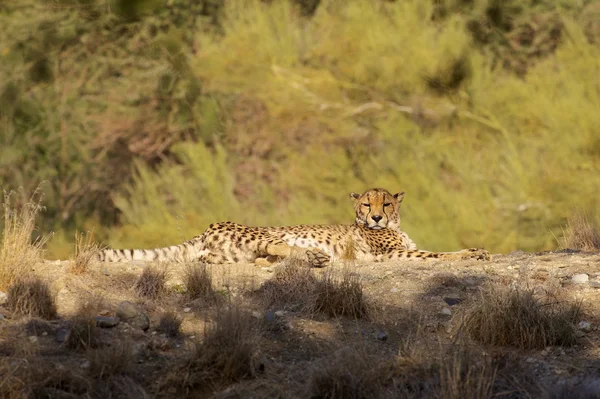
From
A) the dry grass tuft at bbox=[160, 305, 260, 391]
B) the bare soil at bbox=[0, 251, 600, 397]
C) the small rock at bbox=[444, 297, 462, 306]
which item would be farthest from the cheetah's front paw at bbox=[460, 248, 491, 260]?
the dry grass tuft at bbox=[160, 305, 260, 391]

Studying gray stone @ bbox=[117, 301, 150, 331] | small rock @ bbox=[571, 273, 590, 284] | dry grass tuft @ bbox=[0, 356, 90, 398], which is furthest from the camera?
small rock @ bbox=[571, 273, 590, 284]

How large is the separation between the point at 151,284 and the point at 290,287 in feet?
2.41

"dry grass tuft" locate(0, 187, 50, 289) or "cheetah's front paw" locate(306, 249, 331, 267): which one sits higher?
"dry grass tuft" locate(0, 187, 50, 289)

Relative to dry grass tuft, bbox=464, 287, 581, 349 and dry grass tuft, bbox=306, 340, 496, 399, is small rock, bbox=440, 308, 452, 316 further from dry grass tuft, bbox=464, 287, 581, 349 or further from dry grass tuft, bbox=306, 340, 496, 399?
dry grass tuft, bbox=306, 340, 496, 399

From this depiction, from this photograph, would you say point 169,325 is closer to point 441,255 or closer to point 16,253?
point 16,253

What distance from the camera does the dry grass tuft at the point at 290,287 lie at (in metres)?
5.45

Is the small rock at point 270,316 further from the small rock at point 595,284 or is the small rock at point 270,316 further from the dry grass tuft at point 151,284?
the small rock at point 595,284

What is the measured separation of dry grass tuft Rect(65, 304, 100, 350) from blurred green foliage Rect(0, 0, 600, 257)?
8.13 meters

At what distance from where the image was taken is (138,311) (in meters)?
4.96

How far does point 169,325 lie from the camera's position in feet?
15.9

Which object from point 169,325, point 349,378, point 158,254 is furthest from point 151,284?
point 349,378

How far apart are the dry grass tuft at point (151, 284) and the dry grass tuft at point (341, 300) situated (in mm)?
861

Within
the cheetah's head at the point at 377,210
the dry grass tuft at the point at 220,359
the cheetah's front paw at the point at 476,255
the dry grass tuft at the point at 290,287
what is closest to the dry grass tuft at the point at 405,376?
the dry grass tuft at the point at 220,359

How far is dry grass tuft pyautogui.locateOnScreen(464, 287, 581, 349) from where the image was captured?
4.76 m
